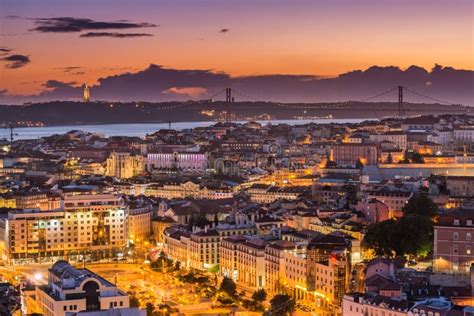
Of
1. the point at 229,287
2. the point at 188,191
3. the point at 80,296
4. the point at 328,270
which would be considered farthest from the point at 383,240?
the point at 188,191

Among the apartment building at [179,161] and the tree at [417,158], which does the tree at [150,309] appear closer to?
the tree at [417,158]

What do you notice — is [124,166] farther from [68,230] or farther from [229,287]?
[229,287]

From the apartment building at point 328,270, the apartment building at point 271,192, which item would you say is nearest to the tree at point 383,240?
the apartment building at point 328,270

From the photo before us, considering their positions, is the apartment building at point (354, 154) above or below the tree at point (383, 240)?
above

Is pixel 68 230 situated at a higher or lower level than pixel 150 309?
higher

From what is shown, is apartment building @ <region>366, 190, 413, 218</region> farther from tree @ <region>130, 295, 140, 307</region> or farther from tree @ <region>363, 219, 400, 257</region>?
tree @ <region>130, 295, 140, 307</region>

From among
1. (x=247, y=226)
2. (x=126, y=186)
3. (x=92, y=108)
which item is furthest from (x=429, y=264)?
(x=92, y=108)

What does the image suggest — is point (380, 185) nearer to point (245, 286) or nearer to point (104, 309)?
point (245, 286)
